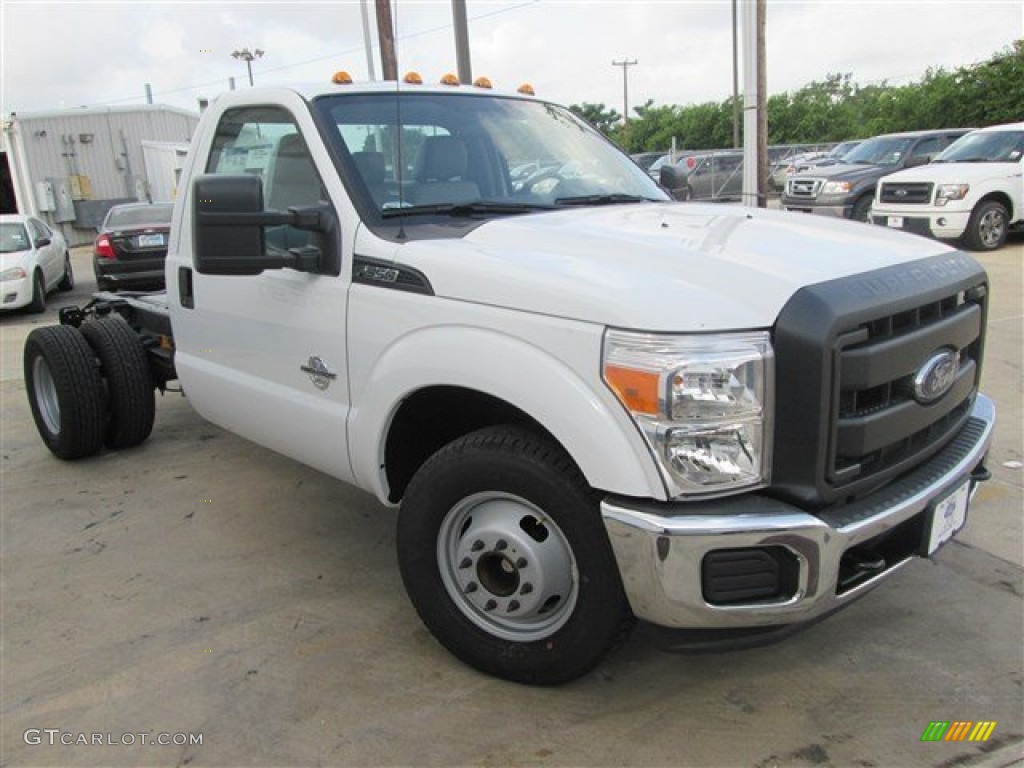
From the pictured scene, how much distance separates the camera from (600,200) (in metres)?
3.67

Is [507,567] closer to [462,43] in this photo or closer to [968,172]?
Answer: [968,172]

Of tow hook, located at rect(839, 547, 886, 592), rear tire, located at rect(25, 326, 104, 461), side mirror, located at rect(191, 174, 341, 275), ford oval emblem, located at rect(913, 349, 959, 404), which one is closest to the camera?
tow hook, located at rect(839, 547, 886, 592)

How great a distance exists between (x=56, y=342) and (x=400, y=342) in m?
3.28

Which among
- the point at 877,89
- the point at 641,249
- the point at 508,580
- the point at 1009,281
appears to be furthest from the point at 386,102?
the point at 877,89

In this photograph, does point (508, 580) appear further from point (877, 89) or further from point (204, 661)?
point (877, 89)

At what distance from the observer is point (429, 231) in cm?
309

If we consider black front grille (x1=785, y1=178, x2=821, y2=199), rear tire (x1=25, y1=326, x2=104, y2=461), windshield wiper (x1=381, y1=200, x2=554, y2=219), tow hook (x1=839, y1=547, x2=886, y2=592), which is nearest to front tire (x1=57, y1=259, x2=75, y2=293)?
rear tire (x1=25, y1=326, x2=104, y2=461)

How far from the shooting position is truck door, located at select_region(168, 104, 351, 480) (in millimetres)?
3270

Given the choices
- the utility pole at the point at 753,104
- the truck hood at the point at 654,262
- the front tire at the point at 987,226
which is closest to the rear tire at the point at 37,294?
the utility pole at the point at 753,104

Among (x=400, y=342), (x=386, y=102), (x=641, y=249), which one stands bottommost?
→ (x=400, y=342)

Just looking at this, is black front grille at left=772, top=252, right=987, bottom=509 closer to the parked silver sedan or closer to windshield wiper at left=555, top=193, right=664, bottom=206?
windshield wiper at left=555, top=193, right=664, bottom=206

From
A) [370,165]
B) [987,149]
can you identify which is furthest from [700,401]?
[987,149]

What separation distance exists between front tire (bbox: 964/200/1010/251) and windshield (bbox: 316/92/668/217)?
10434mm

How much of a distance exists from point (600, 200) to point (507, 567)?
1683 mm
